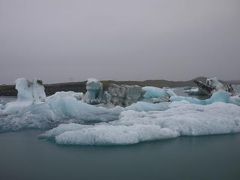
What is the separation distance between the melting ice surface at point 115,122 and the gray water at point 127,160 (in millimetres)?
180

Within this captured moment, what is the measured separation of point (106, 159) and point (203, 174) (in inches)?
50.9

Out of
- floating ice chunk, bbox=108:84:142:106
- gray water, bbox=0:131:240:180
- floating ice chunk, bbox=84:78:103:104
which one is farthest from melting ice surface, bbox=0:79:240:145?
floating ice chunk, bbox=84:78:103:104

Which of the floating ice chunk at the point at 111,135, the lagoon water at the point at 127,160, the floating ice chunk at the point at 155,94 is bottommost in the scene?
the lagoon water at the point at 127,160

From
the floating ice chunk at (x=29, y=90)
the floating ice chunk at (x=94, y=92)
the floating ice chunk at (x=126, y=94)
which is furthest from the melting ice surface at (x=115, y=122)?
the floating ice chunk at (x=94, y=92)

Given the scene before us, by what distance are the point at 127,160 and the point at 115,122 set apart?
2.29 m

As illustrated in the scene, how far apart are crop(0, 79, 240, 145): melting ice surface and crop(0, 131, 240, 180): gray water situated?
0.59 ft

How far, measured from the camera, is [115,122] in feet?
20.9

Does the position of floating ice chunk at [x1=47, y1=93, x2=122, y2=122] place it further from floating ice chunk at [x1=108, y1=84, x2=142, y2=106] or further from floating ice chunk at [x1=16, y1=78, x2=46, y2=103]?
floating ice chunk at [x1=16, y1=78, x2=46, y2=103]

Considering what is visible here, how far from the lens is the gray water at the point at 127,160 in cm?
354

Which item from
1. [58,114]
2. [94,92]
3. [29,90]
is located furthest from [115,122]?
[94,92]

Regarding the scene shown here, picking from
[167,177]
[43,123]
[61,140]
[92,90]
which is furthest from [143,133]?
[92,90]

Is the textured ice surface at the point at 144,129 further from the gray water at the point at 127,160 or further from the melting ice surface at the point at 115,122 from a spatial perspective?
the gray water at the point at 127,160

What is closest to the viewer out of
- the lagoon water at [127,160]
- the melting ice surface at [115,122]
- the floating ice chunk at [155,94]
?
the lagoon water at [127,160]

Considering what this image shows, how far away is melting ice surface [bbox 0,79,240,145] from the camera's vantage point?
5016 mm
